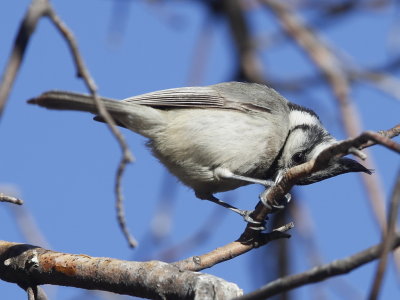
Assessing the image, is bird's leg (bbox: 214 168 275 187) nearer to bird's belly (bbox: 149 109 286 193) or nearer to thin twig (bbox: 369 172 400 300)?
bird's belly (bbox: 149 109 286 193)

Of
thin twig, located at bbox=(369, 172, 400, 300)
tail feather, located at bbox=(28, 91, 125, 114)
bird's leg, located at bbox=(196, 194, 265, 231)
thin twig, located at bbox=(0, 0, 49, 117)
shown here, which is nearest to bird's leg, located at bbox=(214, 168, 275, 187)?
bird's leg, located at bbox=(196, 194, 265, 231)

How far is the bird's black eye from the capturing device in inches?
154

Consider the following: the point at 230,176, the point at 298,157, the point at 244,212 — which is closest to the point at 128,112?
the point at 230,176

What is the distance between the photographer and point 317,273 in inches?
60.3

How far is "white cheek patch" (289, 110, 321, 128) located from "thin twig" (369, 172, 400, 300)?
274 centimetres

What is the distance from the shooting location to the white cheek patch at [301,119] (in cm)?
406

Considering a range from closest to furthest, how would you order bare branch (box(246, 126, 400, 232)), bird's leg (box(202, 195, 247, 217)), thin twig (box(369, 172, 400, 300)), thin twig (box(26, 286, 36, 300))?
thin twig (box(369, 172, 400, 300))
bare branch (box(246, 126, 400, 232))
thin twig (box(26, 286, 36, 300))
bird's leg (box(202, 195, 247, 217))

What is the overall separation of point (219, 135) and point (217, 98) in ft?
1.00

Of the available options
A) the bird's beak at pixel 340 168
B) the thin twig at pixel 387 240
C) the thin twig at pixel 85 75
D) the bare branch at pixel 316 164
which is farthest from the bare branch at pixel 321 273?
the bird's beak at pixel 340 168

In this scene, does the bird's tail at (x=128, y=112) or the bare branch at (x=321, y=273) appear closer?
the bare branch at (x=321, y=273)

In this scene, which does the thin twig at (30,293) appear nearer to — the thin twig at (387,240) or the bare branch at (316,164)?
the bare branch at (316,164)

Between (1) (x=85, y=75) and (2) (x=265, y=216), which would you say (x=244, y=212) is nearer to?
(2) (x=265, y=216)

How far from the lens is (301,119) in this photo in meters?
4.10

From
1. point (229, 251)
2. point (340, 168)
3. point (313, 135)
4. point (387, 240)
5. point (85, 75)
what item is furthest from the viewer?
point (313, 135)
